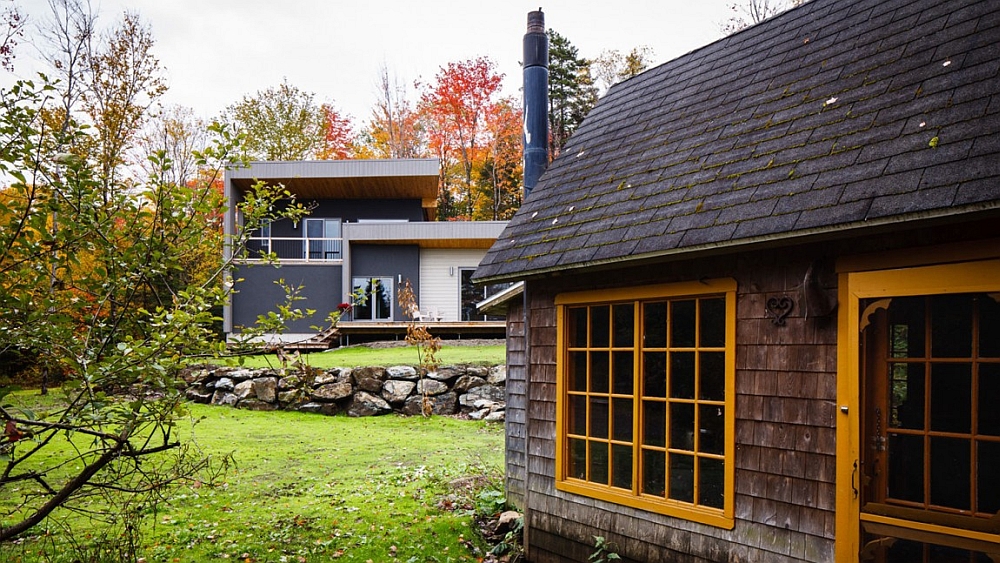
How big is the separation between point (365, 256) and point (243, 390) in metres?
8.51

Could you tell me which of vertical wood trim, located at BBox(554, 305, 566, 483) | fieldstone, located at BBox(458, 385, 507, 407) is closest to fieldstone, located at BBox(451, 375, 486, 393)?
fieldstone, located at BBox(458, 385, 507, 407)

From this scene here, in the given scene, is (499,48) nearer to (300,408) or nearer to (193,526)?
(300,408)

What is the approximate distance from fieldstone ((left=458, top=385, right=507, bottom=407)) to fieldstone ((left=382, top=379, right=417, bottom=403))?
1.09 metres

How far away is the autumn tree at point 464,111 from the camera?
35.6 m

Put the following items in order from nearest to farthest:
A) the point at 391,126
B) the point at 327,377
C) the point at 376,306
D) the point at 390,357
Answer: the point at 327,377 → the point at 390,357 → the point at 376,306 → the point at 391,126

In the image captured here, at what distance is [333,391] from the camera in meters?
15.4

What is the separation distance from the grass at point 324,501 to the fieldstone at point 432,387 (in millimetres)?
1875

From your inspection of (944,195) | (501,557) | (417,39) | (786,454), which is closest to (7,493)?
(501,557)

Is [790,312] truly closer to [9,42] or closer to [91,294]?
[91,294]

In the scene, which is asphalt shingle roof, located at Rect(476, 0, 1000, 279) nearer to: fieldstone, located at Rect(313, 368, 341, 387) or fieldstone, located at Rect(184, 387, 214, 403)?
fieldstone, located at Rect(313, 368, 341, 387)

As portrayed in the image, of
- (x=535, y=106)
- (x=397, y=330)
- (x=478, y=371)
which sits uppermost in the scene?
(x=535, y=106)

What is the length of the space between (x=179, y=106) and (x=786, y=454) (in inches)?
1261

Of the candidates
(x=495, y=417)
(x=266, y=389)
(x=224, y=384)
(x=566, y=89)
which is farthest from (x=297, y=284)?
(x=566, y=89)

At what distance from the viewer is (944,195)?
366 cm
